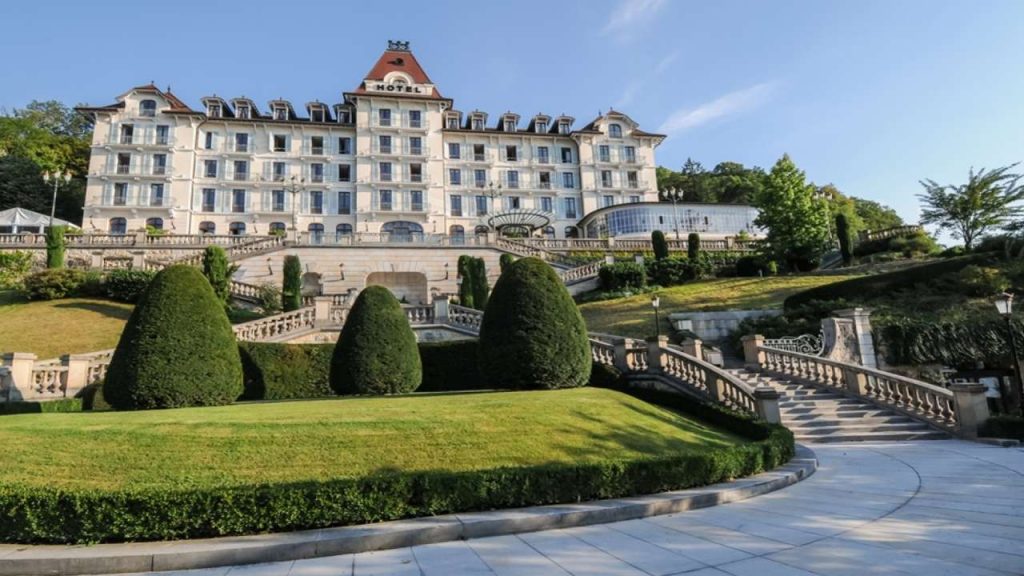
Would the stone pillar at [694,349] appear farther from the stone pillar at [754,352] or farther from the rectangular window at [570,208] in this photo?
→ the rectangular window at [570,208]

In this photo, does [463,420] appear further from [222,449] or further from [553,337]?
[553,337]

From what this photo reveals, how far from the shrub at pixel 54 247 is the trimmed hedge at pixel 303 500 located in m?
35.8

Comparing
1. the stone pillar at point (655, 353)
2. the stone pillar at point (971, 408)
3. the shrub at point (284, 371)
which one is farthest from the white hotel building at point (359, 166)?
the stone pillar at point (971, 408)

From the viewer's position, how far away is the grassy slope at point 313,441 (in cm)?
695

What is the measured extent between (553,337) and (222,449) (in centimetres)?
790

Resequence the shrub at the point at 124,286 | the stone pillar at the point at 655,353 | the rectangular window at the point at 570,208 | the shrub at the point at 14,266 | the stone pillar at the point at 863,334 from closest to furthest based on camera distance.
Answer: the stone pillar at the point at 655,353 → the stone pillar at the point at 863,334 → the shrub at the point at 124,286 → the shrub at the point at 14,266 → the rectangular window at the point at 570,208

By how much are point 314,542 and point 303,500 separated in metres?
0.63

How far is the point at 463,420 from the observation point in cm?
908

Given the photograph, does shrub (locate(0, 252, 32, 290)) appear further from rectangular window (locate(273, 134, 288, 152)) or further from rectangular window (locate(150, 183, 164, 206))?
rectangular window (locate(273, 134, 288, 152))

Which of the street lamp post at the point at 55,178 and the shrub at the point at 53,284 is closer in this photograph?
the shrub at the point at 53,284

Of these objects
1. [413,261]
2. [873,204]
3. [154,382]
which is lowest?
[154,382]

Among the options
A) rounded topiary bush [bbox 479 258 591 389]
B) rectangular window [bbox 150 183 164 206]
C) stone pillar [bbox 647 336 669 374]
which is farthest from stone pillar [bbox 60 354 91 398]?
rectangular window [bbox 150 183 164 206]

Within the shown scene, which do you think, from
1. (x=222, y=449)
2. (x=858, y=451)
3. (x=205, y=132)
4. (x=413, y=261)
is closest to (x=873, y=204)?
(x=413, y=261)

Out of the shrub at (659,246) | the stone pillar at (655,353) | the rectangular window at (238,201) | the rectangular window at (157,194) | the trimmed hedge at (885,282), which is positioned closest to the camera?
the stone pillar at (655,353)
